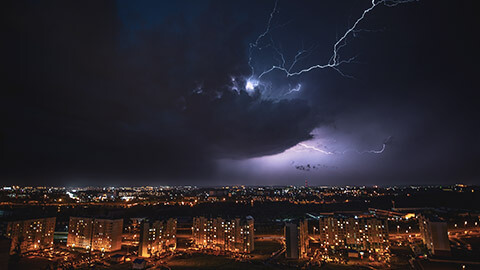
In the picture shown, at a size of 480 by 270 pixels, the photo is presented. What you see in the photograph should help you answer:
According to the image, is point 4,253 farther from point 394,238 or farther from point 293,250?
point 394,238

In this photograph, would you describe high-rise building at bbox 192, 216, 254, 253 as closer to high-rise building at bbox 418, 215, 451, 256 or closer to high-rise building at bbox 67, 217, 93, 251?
high-rise building at bbox 67, 217, 93, 251

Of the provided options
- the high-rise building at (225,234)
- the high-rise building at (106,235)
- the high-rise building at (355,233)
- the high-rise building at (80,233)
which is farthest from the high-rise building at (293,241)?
the high-rise building at (80,233)

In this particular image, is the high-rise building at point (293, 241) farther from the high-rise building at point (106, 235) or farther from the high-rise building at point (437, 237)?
the high-rise building at point (106, 235)

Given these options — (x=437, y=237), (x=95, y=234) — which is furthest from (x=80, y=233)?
(x=437, y=237)

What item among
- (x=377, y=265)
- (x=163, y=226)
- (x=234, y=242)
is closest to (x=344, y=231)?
(x=377, y=265)

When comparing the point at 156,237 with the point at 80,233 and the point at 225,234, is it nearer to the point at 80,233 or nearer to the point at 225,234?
the point at 225,234
